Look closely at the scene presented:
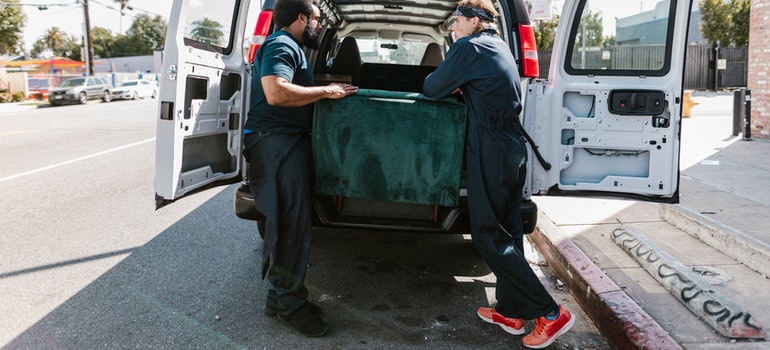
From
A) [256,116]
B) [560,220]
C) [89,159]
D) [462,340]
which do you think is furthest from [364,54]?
[89,159]

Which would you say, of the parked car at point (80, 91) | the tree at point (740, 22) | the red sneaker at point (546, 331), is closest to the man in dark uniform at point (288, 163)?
the red sneaker at point (546, 331)

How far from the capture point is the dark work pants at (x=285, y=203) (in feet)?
11.3

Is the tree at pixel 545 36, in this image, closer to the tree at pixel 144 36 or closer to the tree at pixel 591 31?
the tree at pixel 591 31

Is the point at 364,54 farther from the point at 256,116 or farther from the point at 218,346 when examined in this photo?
the point at 218,346

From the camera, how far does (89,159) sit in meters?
9.69

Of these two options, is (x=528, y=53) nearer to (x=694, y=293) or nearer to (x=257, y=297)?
(x=694, y=293)

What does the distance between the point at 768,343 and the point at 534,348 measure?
1191mm

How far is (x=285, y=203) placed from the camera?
350cm

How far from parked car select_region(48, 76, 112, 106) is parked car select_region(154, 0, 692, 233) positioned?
28.4m

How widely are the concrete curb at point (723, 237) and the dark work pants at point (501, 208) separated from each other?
1.86 metres

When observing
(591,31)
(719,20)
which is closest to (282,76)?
(591,31)

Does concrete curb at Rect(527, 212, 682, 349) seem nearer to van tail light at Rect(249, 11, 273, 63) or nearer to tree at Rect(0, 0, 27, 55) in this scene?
van tail light at Rect(249, 11, 273, 63)

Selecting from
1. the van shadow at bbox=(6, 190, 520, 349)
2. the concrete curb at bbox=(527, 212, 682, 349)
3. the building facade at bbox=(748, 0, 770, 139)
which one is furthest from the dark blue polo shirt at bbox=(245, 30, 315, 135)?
the building facade at bbox=(748, 0, 770, 139)

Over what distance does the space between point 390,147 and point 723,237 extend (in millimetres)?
2882
